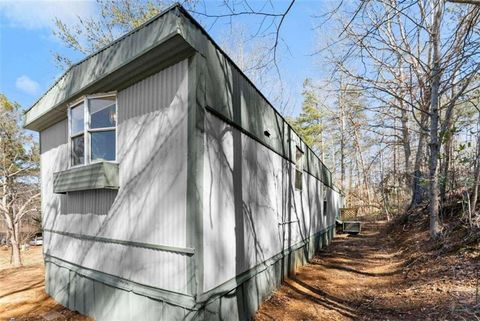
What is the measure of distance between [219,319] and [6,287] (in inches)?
300

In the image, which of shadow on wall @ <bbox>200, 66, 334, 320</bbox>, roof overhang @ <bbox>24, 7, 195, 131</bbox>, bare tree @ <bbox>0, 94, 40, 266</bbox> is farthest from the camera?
bare tree @ <bbox>0, 94, 40, 266</bbox>

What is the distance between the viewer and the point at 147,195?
3.95 metres

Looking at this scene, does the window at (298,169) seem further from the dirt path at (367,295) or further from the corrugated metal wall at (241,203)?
the dirt path at (367,295)

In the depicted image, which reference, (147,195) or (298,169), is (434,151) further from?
(147,195)

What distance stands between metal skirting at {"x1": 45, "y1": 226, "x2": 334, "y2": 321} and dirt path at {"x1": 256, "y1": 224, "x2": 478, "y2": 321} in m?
0.47

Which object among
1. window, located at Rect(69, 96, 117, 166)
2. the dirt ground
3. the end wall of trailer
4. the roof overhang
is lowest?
the dirt ground

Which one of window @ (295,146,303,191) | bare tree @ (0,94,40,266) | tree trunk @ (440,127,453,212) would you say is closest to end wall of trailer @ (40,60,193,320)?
window @ (295,146,303,191)

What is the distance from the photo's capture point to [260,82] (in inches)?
669

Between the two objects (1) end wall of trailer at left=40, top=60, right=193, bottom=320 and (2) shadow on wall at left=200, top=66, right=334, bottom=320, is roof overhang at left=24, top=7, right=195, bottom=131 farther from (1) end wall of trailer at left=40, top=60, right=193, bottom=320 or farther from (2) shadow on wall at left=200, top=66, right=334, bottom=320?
(2) shadow on wall at left=200, top=66, right=334, bottom=320

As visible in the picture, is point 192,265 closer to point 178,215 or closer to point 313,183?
point 178,215

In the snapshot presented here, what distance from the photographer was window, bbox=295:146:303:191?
27.1ft

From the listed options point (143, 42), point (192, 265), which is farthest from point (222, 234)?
point (143, 42)

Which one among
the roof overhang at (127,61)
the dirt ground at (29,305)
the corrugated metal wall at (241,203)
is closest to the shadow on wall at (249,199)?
the corrugated metal wall at (241,203)

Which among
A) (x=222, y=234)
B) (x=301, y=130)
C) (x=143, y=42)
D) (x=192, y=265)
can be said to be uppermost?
(x=301, y=130)
